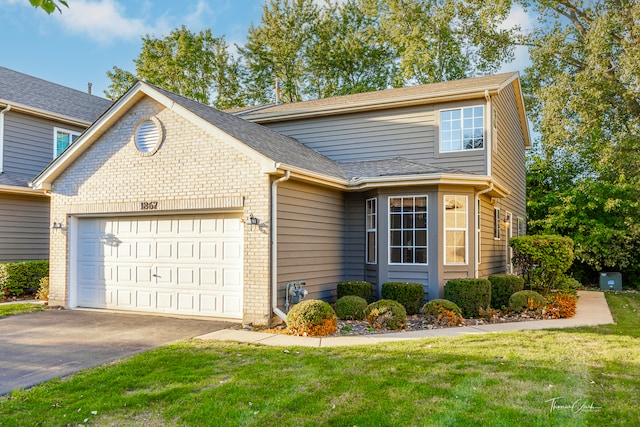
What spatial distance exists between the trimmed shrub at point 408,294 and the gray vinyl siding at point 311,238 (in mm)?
1497

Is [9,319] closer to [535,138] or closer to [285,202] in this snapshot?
[285,202]

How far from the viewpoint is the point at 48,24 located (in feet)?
60.0

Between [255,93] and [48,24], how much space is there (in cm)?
1416

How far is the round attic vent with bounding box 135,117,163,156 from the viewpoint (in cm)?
999

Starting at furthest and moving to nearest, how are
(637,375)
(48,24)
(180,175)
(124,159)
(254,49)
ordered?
(254,49), (48,24), (124,159), (180,175), (637,375)

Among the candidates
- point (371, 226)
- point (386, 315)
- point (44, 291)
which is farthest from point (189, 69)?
point (386, 315)

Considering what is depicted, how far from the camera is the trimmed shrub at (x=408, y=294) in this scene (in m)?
9.82

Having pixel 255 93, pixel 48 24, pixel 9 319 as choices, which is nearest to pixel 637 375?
pixel 9 319

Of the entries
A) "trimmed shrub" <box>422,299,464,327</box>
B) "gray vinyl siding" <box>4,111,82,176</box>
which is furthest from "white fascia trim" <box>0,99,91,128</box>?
"trimmed shrub" <box>422,299,464,327</box>

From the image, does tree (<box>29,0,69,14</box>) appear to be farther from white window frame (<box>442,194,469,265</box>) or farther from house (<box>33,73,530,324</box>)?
white window frame (<box>442,194,469,265</box>)

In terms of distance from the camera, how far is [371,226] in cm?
1114

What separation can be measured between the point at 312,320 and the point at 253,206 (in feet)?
7.88

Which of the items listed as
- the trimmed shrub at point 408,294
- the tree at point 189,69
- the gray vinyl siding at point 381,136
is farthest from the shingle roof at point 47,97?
the trimmed shrub at point 408,294
